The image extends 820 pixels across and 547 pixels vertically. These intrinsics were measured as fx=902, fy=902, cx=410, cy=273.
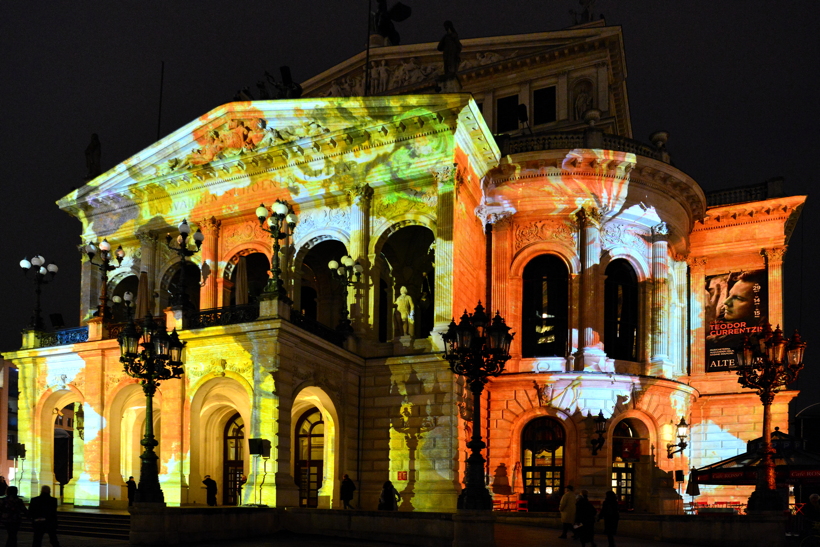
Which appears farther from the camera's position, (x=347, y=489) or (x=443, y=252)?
(x=443, y=252)

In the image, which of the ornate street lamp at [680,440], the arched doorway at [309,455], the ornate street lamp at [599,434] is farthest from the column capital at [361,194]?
the ornate street lamp at [680,440]

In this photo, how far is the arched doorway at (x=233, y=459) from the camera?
29.9m

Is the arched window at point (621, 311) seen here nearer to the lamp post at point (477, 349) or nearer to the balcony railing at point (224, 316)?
the balcony railing at point (224, 316)

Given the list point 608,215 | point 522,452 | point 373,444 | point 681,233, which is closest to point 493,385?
point 522,452

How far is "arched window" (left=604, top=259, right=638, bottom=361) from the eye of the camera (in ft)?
109

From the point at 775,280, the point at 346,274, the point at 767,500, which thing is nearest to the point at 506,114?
the point at 775,280

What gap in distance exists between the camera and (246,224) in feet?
110

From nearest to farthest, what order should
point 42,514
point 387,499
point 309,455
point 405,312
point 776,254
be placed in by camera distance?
1. point 42,514
2. point 387,499
3. point 405,312
4. point 309,455
5. point 776,254

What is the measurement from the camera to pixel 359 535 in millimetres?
21688

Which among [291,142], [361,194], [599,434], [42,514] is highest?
[291,142]

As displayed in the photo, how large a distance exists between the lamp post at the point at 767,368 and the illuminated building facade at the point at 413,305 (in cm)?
984

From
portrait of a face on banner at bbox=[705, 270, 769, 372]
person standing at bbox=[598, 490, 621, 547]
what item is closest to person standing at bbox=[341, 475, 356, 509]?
person standing at bbox=[598, 490, 621, 547]

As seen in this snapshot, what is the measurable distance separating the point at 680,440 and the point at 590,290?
6.73 meters

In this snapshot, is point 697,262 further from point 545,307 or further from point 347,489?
point 347,489
